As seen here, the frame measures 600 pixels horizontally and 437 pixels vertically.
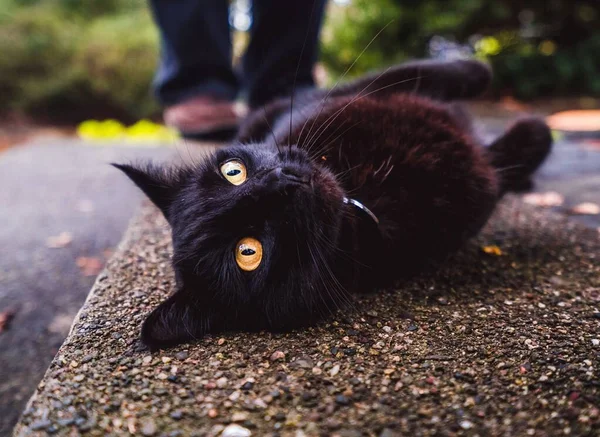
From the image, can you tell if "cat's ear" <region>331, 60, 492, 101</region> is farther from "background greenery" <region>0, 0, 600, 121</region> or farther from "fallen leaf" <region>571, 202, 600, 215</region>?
"background greenery" <region>0, 0, 600, 121</region>

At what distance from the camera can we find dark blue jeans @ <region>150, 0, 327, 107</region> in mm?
3162

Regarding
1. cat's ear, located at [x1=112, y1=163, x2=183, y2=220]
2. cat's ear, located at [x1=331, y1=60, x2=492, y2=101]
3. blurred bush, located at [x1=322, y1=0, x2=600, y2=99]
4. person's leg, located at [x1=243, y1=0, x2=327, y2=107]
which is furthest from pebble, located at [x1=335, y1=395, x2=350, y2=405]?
blurred bush, located at [x1=322, y1=0, x2=600, y2=99]

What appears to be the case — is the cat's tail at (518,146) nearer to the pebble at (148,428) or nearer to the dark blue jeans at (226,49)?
the dark blue jeans at (226,49)

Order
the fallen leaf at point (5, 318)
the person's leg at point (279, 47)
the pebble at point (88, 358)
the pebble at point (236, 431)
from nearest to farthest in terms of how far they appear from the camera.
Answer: the pebble at point (236, 431)
the pebble at point (88, 358)
the fallen leaf at point (5, 318)
the person's leg at point (279, 47)

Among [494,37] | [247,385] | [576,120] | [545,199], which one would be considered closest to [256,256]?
[247,385]

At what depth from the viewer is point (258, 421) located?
1.07 m

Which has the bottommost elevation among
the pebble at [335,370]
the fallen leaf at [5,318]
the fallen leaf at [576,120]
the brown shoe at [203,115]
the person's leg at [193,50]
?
the fallen leaf at [5,318]

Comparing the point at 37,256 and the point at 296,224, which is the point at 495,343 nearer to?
the point at 296,224

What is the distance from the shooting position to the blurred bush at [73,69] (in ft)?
22.2

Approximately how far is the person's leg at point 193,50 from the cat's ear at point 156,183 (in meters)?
1.75

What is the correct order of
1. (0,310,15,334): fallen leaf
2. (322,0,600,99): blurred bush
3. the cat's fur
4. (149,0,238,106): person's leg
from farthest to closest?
(322,0,600,99): blurred bush → (149,0,238,106): person's leg → (0,310,15,334): fallen leaf → the cat's fur

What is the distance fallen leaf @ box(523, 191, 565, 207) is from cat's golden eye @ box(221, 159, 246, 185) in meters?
1.67

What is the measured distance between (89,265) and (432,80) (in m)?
1.75

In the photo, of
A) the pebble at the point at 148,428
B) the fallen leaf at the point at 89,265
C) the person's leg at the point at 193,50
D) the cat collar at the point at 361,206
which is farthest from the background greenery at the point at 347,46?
the pebble at the point at 148,428
